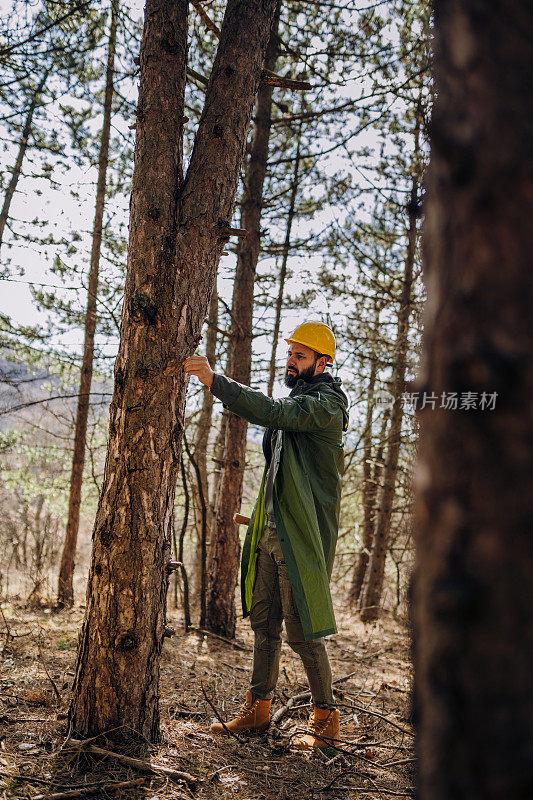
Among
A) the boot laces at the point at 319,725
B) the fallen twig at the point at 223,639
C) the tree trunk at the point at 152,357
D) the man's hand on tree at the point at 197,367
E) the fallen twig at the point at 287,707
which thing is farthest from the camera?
the fallen twig at the point at 223,639

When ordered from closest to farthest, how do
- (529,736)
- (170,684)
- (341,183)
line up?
(529,736) < (170,684) < (341,183)

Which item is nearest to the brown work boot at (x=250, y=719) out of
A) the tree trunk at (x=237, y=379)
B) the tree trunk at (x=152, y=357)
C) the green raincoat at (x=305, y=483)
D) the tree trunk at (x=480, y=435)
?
the green raincoat at (x=305, y=483)

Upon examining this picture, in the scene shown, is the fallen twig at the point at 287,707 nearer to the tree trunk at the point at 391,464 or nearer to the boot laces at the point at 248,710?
the boot laces at the point at 248,710

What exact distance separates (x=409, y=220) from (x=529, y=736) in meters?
8.91

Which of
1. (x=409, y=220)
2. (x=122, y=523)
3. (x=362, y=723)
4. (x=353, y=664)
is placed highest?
(x=409, y=220)

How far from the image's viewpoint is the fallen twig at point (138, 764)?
2.50 meters

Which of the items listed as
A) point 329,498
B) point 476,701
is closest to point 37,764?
point 329,498

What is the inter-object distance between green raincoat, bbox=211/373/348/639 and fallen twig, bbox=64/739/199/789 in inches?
37.3

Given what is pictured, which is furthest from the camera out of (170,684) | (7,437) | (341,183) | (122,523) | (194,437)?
(7,437)

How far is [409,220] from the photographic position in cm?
867

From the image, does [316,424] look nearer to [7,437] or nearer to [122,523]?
[122,523]

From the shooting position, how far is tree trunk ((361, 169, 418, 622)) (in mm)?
8367

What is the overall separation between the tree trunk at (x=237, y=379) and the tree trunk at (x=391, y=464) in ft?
9.37

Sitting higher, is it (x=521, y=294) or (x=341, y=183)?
(x=341, y=183)
